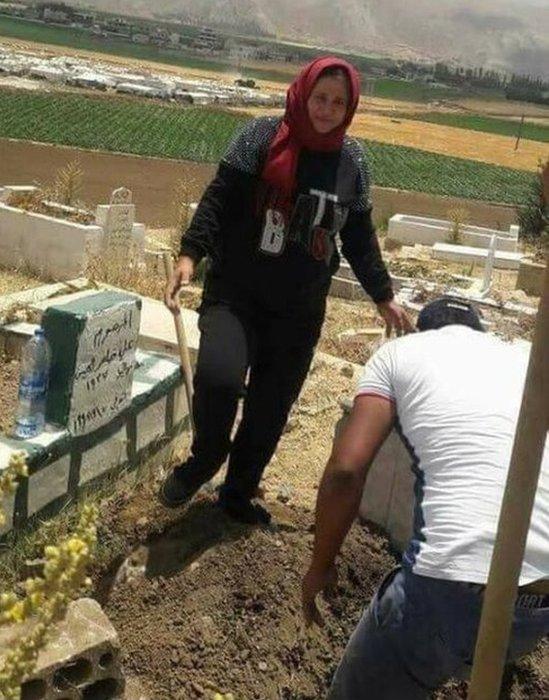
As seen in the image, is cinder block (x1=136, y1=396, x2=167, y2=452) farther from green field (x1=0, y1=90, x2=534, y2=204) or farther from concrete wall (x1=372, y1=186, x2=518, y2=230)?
green field (x1=0, y1=90, x2=534, y2=204)

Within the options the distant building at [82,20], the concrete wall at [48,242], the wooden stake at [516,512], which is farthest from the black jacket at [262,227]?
the distant building at [82,20]

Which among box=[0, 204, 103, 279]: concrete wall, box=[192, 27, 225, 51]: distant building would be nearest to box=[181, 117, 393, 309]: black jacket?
box=[0, 204, 103, 279]: concrete wall

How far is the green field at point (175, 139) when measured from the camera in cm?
3048

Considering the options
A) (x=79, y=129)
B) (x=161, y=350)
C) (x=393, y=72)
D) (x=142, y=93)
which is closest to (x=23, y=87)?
(x=142, y=93)

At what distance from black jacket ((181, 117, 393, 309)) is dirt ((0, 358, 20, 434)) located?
4.84 feet

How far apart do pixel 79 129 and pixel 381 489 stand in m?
30.5

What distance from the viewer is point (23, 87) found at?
4944cm

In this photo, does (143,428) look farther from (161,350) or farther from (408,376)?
(408,376)

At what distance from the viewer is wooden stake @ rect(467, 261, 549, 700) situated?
1.44 m

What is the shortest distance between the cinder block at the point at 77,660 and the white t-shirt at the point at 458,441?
99cm

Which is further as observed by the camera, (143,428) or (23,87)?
(23,87)

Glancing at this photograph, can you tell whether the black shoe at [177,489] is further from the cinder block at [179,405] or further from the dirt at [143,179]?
the dirt at [143,179]

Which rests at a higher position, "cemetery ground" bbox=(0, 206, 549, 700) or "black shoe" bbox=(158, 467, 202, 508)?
"black shoe" bbox=(158, 467, 202, 508)

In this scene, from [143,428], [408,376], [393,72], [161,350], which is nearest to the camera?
[408,376]
